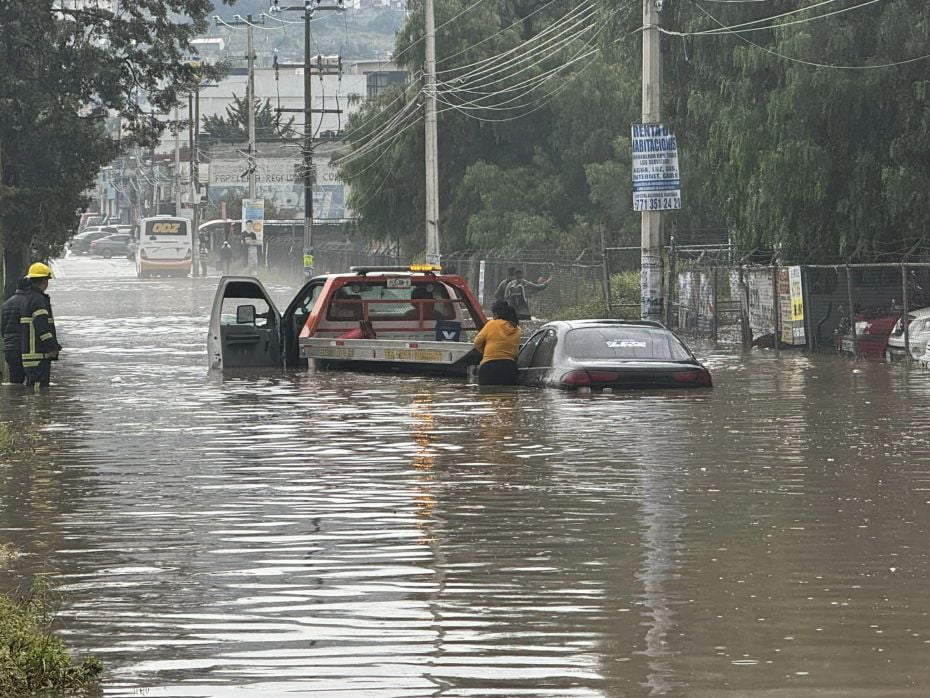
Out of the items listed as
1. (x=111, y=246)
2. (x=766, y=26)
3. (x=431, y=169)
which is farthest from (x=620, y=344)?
(x=111, y=246)

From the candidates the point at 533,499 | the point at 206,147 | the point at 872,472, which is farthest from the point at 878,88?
the point at 206,147

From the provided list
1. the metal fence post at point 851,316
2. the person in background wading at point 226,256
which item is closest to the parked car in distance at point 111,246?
the person in background wading at point 226,256

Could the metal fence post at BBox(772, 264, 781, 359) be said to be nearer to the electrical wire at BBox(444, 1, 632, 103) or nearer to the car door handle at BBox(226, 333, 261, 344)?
the car door handle at BBox(226, 333, 261, 344)

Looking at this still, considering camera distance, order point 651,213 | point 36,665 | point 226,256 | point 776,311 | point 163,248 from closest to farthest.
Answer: point 36,665
point 651,213
point 776,311
point 163,248
point 226,256

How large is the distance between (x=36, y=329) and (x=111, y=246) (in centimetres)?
10518

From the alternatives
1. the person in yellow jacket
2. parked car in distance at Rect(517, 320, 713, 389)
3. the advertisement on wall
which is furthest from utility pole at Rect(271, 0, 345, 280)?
the advertisement on wall

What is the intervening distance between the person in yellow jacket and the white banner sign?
867 cm

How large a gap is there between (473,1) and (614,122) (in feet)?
19.5

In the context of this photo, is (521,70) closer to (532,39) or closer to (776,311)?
(532,39)

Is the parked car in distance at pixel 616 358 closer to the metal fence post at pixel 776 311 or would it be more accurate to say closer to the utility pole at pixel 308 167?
the metal fence post at pixel 776 311

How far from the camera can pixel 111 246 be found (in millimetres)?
126188

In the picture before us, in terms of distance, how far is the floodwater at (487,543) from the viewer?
293 inches

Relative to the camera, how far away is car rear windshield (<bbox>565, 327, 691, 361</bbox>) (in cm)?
2172

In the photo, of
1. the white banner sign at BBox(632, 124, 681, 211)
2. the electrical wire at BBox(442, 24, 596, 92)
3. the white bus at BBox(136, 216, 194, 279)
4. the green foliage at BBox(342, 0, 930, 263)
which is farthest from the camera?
the white bus at BBox(136, 216, 194, 279)
